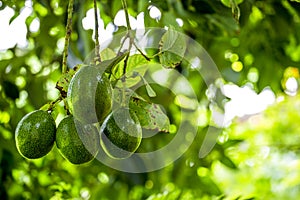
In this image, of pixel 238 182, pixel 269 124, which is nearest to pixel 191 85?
pixel 238 182

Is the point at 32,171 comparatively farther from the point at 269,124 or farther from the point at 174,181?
the point at 269,124

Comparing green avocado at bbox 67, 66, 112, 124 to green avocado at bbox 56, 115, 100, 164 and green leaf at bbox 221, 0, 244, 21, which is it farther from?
green leaf at bbox 221, 0, 244, 21

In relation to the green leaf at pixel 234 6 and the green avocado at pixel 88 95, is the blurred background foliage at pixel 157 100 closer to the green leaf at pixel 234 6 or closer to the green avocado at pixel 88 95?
the green leaf at pixel 234 6

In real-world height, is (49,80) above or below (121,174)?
above

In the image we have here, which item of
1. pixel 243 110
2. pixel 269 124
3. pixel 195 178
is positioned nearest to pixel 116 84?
pixel 195 178

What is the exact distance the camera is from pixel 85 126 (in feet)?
2.73

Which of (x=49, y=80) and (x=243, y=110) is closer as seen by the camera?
(x=49, y=80)

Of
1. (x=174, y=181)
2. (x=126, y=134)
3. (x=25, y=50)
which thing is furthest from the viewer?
(x=174, y=181)

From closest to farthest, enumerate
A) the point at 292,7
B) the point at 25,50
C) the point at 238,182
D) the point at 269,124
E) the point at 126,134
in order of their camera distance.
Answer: the point at 126,134 < the point at 292,7 < the point at 25,50 < the point at 238,182 < the point at 269,124

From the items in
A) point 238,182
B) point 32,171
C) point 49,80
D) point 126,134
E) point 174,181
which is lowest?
point 238,182

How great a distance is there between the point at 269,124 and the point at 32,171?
6.46ft

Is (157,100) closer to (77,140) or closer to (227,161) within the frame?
(227,161)

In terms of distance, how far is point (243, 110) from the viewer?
1.85m

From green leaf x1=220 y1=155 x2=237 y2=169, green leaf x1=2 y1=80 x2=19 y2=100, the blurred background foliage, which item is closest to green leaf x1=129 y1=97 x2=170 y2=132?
the blurred background foliage
